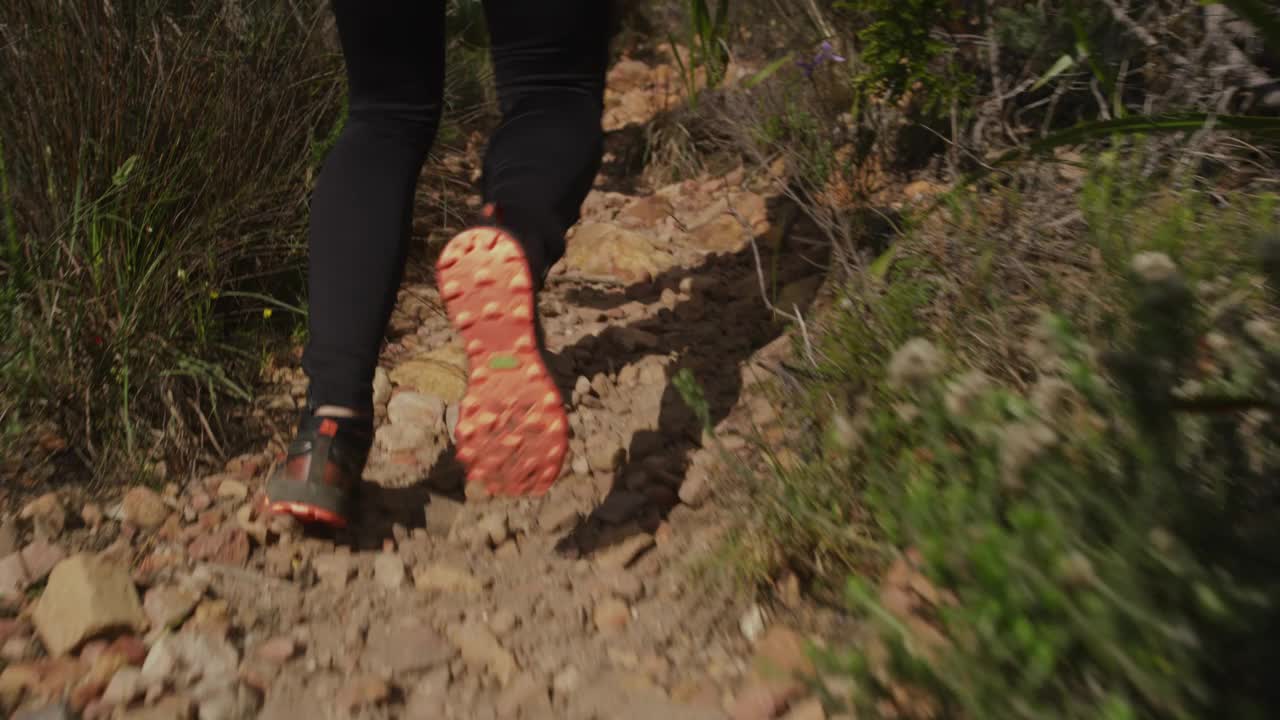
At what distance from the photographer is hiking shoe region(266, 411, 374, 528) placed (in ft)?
5.02

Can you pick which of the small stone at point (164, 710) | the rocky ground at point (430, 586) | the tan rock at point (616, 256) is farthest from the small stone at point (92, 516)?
the tan rock at point (616, 256)

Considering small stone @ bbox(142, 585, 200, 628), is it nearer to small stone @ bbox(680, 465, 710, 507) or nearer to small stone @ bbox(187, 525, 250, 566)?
small stone @ bbox(187, 525, 250, 566)

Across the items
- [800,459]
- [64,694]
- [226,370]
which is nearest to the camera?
[64,694]

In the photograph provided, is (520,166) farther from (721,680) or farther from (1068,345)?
(1068,345)

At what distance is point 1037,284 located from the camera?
1647mm

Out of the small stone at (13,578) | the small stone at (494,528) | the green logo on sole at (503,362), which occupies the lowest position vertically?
the small stone at (494,528)

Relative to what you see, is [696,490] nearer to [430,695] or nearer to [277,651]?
[430,695]

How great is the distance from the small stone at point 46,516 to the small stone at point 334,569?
428 millimetres

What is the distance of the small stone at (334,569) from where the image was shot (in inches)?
61.9

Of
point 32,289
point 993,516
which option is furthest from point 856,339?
point 32,289

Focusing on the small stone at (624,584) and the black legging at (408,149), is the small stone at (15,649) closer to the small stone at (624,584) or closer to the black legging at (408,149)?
the black legging at (408,149)

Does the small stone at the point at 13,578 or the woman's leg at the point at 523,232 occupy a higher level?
the woman's leg at the point at 523,232

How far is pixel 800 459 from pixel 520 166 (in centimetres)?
66

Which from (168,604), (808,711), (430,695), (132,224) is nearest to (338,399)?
(168,604)
